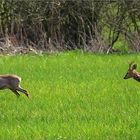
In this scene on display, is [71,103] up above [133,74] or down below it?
above

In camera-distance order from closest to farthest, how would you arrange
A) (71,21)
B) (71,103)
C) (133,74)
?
(71,103), (133,74), (71,21)

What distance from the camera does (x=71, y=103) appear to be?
12.4 m

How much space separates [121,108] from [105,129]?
204cm

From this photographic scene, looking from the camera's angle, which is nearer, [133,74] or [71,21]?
[133,74]

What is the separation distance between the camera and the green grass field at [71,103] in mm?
9719

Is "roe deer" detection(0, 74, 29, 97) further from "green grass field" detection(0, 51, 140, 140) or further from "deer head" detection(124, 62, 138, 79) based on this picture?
"deer head" detection(124, 62, 138, 79)

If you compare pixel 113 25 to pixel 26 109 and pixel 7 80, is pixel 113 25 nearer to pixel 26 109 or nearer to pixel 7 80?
pixel 7 80

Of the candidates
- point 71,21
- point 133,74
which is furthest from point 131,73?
point 71,21

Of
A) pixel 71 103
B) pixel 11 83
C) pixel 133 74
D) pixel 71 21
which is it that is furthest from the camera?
pixel 71 21

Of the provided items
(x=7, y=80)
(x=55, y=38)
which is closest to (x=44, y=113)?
(x=7, y=80)

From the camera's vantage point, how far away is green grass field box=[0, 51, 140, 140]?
9719 millimetres

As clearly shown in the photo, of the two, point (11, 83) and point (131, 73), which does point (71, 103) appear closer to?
point (11, 83)

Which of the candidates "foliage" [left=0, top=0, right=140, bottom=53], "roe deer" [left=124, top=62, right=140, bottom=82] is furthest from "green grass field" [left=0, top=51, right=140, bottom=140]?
"foliage" [left=0, top=0, right=140, bottom=53]

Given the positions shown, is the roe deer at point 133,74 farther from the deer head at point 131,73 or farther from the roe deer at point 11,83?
the roe deer at point 11,83
